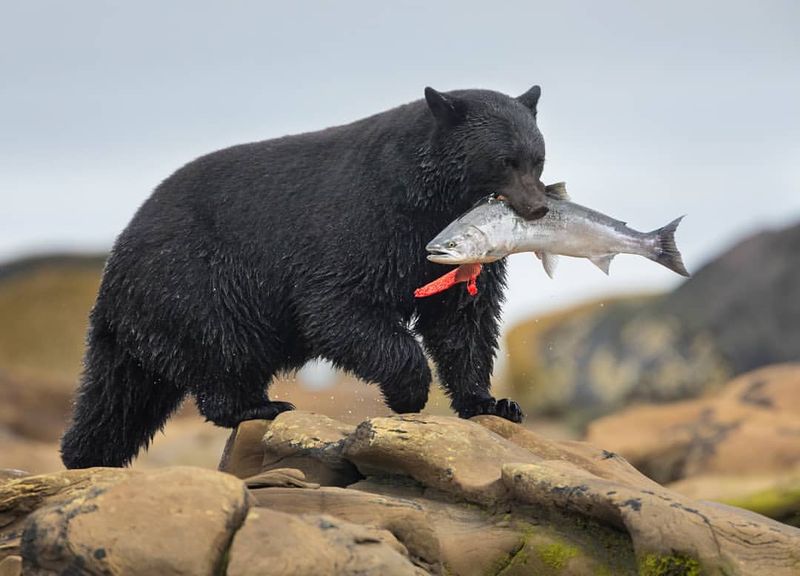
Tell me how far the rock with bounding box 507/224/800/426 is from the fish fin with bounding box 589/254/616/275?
1211cm

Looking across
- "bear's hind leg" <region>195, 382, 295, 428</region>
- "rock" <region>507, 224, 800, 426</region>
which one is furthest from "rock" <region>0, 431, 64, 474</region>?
"bear's hind leg" <region>195, 382, 295, 428</region>

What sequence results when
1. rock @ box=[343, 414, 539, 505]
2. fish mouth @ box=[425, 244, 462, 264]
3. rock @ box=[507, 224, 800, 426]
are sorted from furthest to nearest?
rock @ box=[507, 224, 800, 426], fish mouth @ box=[425, 244, 462, 264], rock @ box=[343, 414, 539, 505]

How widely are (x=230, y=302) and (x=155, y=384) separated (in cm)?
102

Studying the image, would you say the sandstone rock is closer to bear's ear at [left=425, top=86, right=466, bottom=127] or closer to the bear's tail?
bear's ear at [left=425, top=86, right=466, bottom=127]

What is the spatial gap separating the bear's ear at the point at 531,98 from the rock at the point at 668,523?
2432 mm

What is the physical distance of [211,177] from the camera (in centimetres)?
Result: 903

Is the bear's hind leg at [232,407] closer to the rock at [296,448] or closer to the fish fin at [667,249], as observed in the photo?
the rock at [296,448]

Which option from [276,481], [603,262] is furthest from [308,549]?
[603,262]

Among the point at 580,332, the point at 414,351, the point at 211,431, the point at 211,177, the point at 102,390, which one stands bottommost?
the point at 211,431

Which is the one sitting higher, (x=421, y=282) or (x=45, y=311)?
(x=421, y=282)

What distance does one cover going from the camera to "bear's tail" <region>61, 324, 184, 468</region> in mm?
9148

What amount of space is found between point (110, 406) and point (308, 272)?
1.76m

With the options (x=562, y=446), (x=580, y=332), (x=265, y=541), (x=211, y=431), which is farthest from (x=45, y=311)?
(x=265, y=541)

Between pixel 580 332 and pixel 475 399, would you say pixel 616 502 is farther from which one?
pixel 580 332
